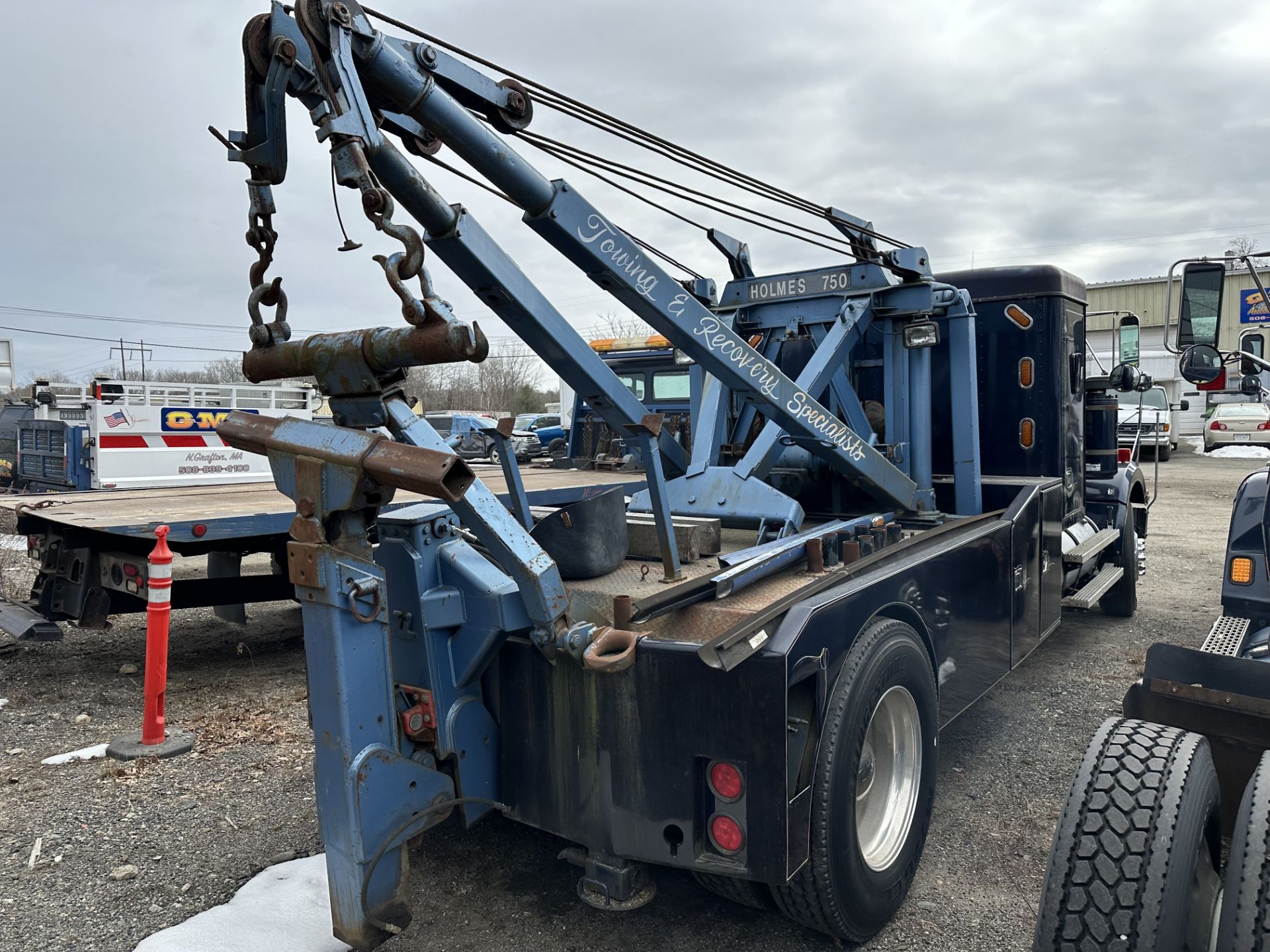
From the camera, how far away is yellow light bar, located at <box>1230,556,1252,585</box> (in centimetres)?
404

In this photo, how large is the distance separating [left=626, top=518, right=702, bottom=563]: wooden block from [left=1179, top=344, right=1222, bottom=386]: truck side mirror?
1.95 metres

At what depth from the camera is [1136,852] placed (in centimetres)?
213

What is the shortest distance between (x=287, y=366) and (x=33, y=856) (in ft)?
8.08

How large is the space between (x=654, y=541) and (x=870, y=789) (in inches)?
50.7

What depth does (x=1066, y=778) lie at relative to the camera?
172 inches

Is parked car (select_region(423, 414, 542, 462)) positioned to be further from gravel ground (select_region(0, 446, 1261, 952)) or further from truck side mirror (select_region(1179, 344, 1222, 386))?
truck side mirror (select_region(1179, 344, 1222, 386))

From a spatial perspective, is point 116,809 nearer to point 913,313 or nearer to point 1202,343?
point 913,313

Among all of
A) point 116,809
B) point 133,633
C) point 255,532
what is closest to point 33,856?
point 116,809

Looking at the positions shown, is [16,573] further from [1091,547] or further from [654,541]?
[1091,547]

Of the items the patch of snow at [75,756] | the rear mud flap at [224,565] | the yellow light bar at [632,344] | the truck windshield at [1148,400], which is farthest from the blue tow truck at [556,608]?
the truck windshield at [1148,400]

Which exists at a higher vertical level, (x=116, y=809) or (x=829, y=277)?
(x=829, y=277)

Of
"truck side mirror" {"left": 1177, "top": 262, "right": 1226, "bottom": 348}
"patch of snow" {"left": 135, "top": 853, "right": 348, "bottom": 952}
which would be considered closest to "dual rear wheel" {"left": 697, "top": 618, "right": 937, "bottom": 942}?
"patch of snow" {"left": 135, "top": 853, "right": 348, "bottom": 952}

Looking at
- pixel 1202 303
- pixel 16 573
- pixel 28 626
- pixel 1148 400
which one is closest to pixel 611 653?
pixel 1202 303

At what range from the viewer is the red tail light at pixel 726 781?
2.61 meters
